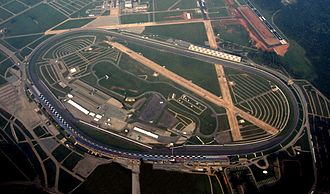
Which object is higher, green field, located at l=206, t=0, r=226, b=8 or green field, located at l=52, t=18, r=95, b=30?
green field, located at l=206, t=0, r=226, b=8

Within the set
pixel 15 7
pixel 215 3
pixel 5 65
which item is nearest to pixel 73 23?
pixel 15 7

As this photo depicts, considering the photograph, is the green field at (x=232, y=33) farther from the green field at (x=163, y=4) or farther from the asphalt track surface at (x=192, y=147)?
the green field at (x=163, y=4)

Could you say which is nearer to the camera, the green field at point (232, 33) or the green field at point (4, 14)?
the green field at point (232, 33)

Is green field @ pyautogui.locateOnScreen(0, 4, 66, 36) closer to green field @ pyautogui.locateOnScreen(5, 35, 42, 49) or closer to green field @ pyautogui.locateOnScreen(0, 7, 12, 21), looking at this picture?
green field @ pyautogui.locateOnScreen(5, 35, 42, 49)

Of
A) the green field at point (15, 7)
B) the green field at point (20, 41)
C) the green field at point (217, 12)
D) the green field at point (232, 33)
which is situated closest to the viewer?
the green field at point (232, 33)

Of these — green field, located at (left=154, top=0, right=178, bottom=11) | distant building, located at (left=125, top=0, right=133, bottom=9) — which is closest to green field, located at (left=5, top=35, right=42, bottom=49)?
distant building, located at (left=125, top=0, right=133, bottom=9)

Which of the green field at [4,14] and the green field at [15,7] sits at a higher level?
the green field at [15,7]

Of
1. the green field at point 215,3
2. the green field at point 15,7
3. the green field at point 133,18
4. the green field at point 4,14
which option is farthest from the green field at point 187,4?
the green field at point 4,14
